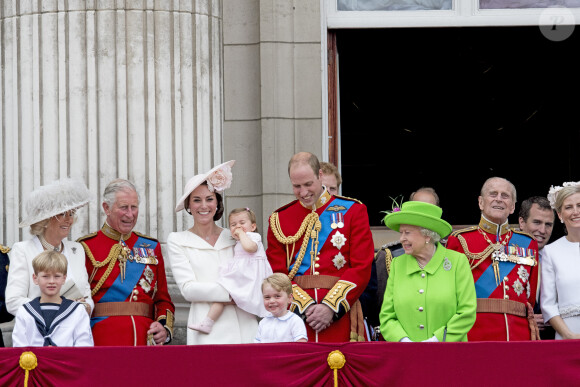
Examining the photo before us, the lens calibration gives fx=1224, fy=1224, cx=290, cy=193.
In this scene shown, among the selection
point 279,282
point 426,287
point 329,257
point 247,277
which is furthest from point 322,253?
point 426,287

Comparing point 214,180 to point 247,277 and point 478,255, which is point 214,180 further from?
point 478,255

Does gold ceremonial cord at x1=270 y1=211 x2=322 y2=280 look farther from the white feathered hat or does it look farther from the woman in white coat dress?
the woman in white coat dress

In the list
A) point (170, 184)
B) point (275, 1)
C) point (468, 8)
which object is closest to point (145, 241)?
point (170, 184)

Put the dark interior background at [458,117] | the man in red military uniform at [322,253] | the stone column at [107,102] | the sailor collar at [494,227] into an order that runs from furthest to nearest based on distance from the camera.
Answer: the dark interior background at [458,117] < the stone column at [107,102] < the sailor collar at [494,227] < the man in red military uniform at [322,253]

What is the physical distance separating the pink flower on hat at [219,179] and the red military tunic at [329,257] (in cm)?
36

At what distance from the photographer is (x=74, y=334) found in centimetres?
624

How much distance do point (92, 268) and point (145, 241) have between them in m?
0.38

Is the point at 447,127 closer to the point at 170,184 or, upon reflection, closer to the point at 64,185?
the point at 170,184

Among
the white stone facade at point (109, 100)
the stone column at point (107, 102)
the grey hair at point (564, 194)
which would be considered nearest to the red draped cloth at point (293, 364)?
the grey hair at point (564, 194)

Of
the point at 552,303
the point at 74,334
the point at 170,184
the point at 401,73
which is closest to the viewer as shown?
the point at 74,334

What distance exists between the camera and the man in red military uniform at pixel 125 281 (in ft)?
22.1

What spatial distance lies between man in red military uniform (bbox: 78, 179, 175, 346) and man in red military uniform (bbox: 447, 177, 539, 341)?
1.69 m

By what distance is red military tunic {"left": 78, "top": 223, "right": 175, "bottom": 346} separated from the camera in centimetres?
673

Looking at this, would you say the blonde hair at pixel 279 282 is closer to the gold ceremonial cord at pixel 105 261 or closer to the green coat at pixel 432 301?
the green coat at pixel 432 301
